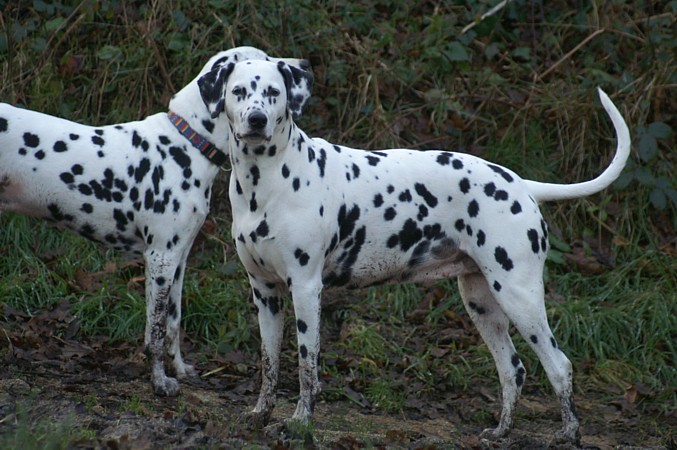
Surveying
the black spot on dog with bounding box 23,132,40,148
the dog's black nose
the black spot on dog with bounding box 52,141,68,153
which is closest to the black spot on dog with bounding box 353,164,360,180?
the dog's black nose

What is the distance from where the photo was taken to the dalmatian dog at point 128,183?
5762 millimetres

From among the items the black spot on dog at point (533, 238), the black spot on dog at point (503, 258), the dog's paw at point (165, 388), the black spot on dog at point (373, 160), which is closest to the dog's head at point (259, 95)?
the black spot on dog at point (373, 160)

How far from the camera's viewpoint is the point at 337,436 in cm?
509

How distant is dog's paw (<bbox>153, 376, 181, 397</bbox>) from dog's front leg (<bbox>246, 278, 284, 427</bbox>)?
0.77 meters

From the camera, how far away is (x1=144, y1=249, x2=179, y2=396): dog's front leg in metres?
5.86

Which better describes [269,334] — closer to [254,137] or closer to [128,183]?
[254,137]

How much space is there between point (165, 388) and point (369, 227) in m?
1.67

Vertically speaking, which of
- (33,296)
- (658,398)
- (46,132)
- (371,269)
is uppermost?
(46,132)

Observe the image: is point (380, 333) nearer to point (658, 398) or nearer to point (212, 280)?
point (212, 280)

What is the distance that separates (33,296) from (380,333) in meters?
2.61

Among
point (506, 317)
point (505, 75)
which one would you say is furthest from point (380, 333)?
point (505, 75)

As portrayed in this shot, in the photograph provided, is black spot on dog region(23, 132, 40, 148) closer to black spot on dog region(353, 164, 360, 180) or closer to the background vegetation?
the background vegetation

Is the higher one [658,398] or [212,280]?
[212,280]

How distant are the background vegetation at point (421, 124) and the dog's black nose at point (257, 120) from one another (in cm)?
256
